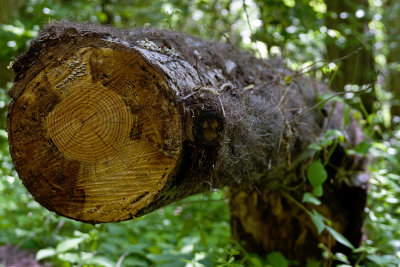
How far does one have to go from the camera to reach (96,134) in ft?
4.59

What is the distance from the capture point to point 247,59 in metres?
2.50

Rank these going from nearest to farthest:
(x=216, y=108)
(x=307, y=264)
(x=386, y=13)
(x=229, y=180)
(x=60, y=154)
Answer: (x=216, y=108)
(x=60, y=154)
(x=229, y=180)
(x=307, y=264)
(x=386, y=13)

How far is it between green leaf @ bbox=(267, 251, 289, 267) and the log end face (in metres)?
1.69

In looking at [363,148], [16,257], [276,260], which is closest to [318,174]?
[363,148]

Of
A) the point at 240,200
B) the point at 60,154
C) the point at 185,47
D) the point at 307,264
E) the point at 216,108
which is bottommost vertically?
the point at 307,264

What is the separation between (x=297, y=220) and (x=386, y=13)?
4681 millimetres

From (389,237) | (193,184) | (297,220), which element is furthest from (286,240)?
(193,184)

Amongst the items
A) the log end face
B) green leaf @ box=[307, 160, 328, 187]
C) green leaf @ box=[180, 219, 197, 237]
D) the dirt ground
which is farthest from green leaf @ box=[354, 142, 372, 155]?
the dirt ground

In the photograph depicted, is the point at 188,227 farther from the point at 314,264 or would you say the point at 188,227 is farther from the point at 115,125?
the point at 115,125

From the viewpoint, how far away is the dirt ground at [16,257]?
10.1 ft

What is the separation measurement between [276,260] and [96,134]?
1.94 m

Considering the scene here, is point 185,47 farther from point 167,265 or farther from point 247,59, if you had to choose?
point 167,265

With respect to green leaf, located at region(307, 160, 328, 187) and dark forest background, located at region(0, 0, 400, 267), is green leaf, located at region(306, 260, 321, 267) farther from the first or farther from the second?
green leaf, located at region(307, 160, 328, 187)

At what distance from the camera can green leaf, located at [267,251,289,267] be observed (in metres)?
2.67
